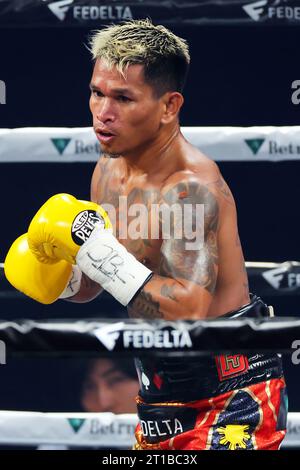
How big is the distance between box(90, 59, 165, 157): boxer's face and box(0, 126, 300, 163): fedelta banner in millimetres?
343

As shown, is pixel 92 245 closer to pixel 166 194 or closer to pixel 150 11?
pixel 166 194

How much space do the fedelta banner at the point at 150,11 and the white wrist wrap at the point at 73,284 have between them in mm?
816

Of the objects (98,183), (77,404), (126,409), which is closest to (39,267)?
(98,183)

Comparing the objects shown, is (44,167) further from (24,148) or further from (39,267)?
(39,267)

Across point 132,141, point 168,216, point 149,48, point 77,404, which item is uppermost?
Result: point 149,48

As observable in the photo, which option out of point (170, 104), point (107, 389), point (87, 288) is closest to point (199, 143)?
point (170, 104)

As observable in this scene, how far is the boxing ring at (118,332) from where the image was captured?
2.85m

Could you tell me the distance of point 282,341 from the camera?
285 centimetres

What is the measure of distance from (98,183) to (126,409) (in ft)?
3.56

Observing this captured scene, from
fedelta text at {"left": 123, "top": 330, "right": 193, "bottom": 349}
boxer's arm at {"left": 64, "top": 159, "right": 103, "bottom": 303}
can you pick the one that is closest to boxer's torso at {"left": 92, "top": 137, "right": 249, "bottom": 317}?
boxer's arm at {"left": 64, "top": 159, "right": 103, "bottom": 303}

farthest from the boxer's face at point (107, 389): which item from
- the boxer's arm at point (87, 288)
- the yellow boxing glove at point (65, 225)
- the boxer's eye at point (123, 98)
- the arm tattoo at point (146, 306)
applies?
the boxer's eye at point (123, 98)

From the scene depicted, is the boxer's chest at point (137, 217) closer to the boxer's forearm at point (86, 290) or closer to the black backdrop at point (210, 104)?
the boxer's forearm at point (86, 290)

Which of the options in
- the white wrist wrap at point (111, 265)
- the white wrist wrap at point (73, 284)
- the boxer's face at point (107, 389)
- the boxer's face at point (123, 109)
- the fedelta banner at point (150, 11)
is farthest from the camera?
the boxer's face at point (107, 389)

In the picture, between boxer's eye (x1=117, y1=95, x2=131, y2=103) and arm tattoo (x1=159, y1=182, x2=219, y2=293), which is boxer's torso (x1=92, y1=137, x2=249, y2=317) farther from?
boxer's eye (x1=117, y1=95, x2=131, y2=103)
